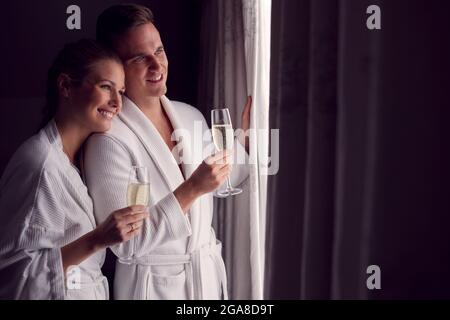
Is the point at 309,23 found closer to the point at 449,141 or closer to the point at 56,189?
the point at 449,141

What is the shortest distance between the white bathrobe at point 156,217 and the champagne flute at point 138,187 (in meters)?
0.07

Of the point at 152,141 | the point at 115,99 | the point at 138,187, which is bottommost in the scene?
the point at 138,187

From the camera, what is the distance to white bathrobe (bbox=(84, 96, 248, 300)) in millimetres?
1255

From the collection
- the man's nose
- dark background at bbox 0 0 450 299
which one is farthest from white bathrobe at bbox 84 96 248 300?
dark background at bbox 0 0 450 299

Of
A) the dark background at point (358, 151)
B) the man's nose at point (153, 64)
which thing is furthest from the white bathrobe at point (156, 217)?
the dark background at point (358, 151)

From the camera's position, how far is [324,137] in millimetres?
1066

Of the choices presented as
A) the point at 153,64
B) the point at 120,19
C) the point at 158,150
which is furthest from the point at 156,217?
the point at 120,19

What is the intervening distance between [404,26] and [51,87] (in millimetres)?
839

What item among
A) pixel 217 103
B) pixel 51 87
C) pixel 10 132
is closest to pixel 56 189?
pixel 51 87

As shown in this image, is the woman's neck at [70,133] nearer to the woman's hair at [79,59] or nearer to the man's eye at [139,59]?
the woman's hair at [79,59]

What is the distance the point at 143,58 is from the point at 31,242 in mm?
537

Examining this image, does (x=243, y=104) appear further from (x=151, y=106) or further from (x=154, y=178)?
(x=154, y=178)

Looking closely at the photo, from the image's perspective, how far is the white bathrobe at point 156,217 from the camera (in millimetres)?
1255

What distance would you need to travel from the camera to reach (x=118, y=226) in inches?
45.3
